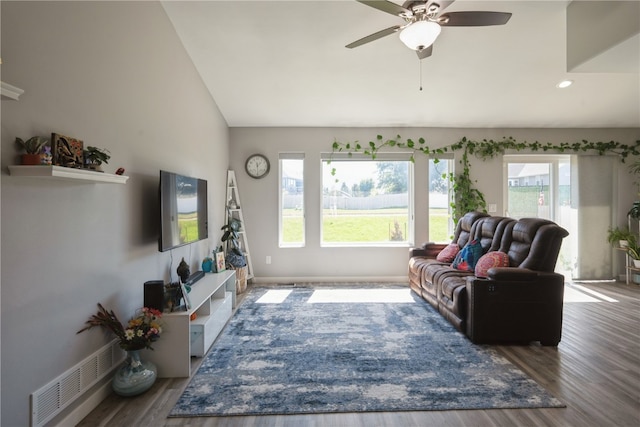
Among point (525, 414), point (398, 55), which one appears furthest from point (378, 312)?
point (398, 55)

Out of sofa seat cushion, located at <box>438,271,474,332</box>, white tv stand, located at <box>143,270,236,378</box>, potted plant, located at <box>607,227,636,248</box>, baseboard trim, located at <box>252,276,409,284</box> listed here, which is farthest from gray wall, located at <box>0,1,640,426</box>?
potted plant, located at <box>607,227,636,248</box>

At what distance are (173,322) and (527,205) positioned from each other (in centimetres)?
527

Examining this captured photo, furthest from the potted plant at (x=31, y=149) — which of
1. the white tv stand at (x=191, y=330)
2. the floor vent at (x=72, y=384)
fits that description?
the white tv stand at (x=191, y=330)

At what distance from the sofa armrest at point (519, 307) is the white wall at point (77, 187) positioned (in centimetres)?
283

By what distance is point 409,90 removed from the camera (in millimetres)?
4102

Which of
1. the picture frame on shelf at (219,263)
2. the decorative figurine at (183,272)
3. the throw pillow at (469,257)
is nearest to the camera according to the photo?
the decorative figurine at (183,272)

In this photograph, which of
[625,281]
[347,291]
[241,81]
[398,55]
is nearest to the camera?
[398,55]

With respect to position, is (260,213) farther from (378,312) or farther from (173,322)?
(173,322)

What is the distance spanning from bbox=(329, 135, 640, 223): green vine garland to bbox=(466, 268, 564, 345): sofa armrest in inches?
91.4

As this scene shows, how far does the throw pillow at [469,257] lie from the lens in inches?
141

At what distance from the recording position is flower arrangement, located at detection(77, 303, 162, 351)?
1.99 m

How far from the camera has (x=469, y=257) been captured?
361 cm

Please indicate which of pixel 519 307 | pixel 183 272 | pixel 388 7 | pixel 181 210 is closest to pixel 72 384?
pixel 183 272

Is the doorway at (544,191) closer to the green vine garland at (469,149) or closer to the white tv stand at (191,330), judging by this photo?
the green vine garland at (469,149)
